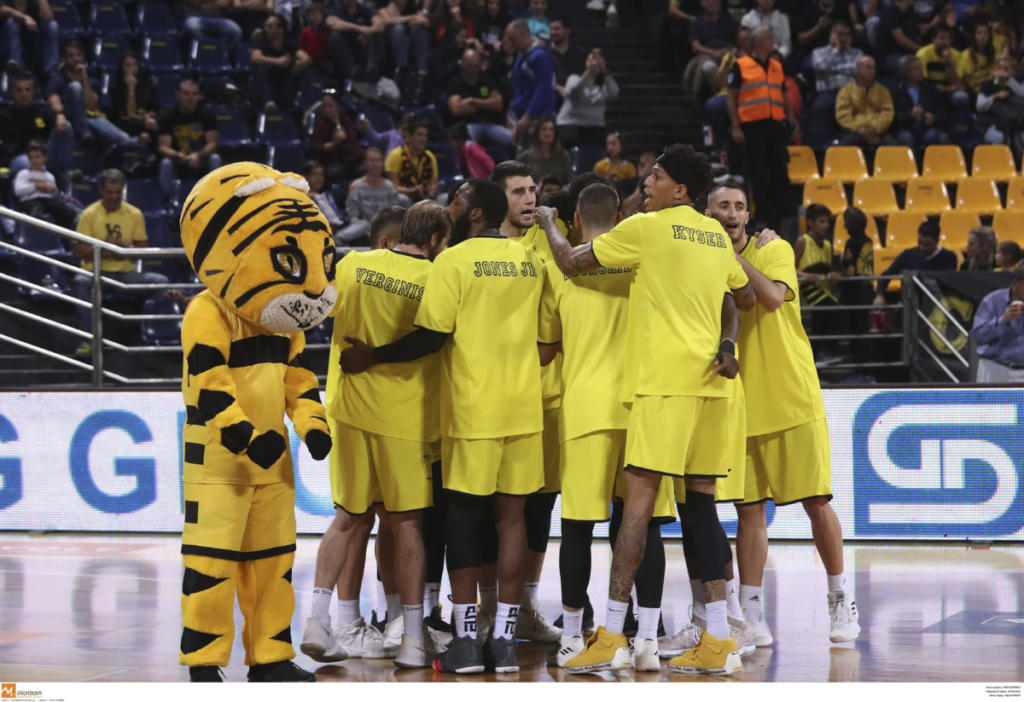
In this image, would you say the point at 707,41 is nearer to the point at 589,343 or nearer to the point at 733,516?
the point at 733,516

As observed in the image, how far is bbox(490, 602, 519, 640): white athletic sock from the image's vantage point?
18.9 feet

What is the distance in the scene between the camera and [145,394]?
10.1 m

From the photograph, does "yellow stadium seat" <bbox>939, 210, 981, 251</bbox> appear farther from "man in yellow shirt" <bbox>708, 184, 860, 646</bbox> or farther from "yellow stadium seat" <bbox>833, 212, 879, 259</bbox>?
"man in yellow shirt" <bbox>708, 184, 860, 646</bbox>

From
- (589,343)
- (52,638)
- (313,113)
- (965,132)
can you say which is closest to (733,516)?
(589,343)

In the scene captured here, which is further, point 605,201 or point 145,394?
point 145,394

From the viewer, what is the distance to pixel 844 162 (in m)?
14.6

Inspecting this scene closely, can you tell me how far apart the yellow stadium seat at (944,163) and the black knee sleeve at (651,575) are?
10.1 metres

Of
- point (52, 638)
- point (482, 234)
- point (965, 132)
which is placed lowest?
point (52, 638)

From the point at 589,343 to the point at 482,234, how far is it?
64 cm

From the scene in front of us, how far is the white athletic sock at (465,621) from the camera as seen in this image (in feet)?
18.9

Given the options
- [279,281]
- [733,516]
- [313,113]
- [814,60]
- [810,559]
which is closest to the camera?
[279,281]

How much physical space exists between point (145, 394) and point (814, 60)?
8.46 meters
